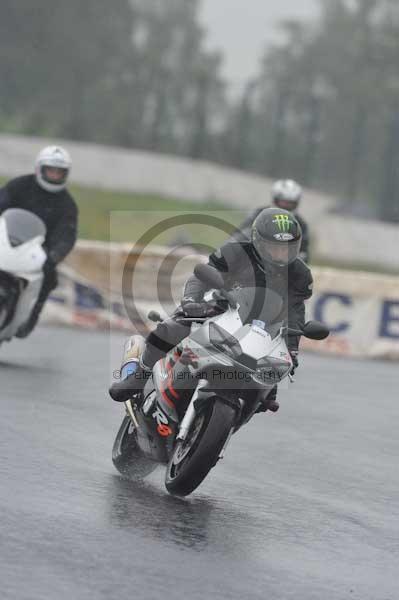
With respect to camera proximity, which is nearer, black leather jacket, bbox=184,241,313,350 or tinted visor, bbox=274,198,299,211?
black leather jacket, bbox=184,241,313,350

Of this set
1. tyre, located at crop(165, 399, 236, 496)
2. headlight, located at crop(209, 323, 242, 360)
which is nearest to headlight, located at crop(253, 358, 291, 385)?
headlight, located at crop(209, 323, 242, 360)

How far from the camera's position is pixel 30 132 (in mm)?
55344

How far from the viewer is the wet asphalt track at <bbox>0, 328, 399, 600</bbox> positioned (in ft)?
19.2

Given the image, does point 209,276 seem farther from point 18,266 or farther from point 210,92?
point 210,92

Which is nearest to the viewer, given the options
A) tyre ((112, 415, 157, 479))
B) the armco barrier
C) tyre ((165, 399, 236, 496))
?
tyre ((165, 399, 236, 496))

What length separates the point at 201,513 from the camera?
7441mm

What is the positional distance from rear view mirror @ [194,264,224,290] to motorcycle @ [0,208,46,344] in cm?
585

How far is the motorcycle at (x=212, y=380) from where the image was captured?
24.3ft

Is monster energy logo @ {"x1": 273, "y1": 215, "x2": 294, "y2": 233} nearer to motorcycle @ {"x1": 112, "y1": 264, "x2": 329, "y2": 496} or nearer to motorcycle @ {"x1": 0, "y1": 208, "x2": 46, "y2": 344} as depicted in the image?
motorcycle @ {"x1": 112, "y1": 264, "x2": 329, "y2": 496}

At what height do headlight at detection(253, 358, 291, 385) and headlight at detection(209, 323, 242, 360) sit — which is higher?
headlight at detection(209, 323, 242, 360)

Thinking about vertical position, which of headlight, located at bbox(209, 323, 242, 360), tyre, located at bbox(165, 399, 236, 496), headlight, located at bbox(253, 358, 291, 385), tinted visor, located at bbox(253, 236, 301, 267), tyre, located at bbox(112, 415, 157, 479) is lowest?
tyre, located at bbox(112, 415, 157, 479)

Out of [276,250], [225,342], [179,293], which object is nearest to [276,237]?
[276,250]

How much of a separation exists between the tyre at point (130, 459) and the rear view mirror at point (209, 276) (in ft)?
4.43

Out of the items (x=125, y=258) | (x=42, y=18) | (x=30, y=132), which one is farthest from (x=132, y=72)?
(x=125, y=258)
